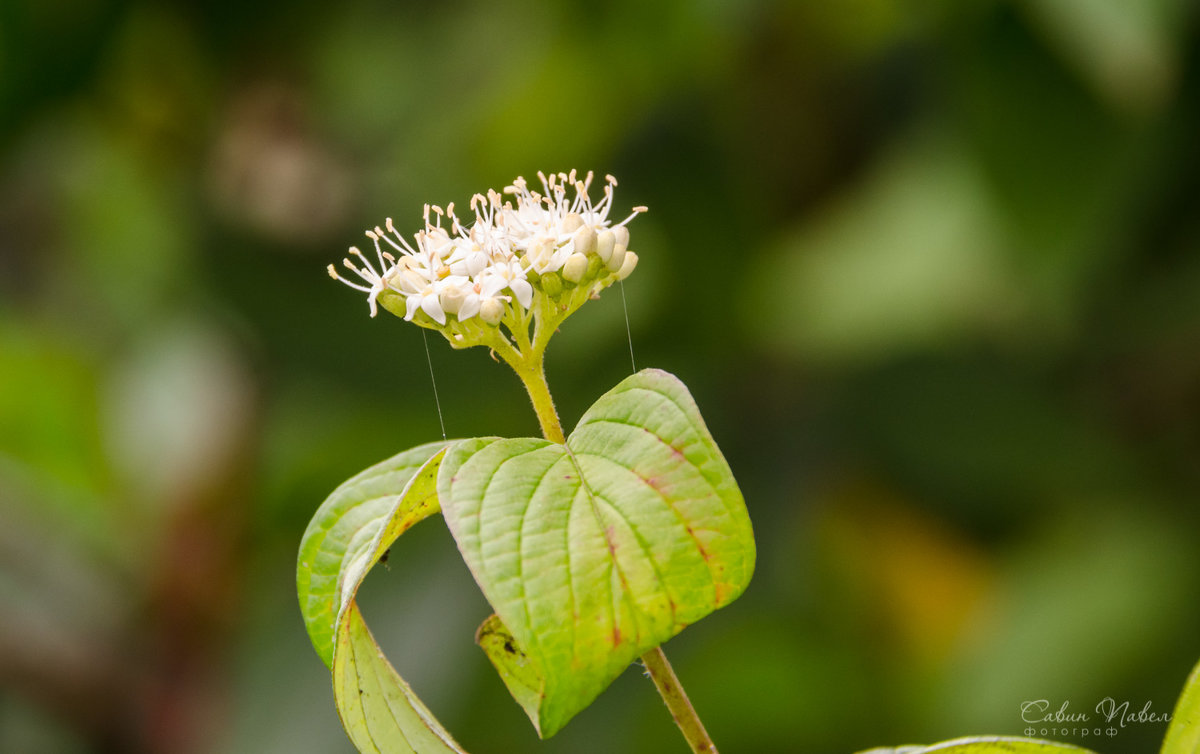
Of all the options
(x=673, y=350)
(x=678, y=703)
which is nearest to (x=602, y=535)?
(x=678, y=703)

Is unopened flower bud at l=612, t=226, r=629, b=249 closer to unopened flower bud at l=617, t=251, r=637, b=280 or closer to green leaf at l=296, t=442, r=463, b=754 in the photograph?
unopened flower bud at l=617, t=251, r=637, b=280

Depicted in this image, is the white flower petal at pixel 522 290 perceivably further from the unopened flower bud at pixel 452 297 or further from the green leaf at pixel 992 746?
the green leaf at pixel 992 746

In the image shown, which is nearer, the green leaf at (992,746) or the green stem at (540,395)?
the green leaf at (992,746)

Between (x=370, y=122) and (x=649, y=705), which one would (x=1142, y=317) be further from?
(x=370, y=122)

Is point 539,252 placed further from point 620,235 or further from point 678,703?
point 678,703

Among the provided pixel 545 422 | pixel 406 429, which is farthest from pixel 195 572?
pixel 545 422

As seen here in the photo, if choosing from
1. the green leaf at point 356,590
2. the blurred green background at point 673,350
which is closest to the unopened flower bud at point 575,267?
the green leaf at point 356,590
